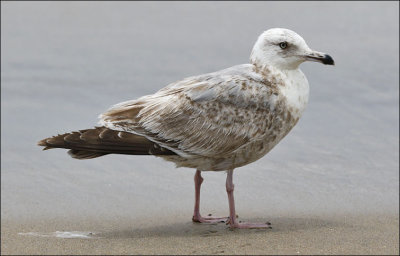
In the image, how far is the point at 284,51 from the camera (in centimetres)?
786

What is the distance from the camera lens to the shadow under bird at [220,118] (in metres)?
7.61

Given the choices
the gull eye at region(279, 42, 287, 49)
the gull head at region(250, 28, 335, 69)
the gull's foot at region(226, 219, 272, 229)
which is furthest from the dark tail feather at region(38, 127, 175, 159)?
the gull eye at region(279, 42, 287, 49)

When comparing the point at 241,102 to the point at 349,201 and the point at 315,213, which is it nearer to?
the point at 315,213

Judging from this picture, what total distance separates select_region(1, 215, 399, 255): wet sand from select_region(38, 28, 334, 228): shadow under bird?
47 centimetres

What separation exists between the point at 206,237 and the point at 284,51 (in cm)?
214

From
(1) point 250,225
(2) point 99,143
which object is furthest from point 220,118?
(2) point 99,143

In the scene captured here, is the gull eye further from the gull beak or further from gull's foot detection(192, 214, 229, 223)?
gull's foot detection(192, 214, 229, 223)

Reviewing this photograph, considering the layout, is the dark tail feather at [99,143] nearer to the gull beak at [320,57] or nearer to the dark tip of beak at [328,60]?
the gull beak at [320,57]

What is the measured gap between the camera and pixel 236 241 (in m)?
7.12

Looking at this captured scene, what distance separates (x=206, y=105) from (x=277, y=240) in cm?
160

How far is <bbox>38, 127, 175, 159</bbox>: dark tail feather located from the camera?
751 centimetres

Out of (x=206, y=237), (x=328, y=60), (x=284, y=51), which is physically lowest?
(x=206, y=237)

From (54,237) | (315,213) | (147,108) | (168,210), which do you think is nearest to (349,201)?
(315,213)

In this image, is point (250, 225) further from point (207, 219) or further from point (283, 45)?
point (283, 45)
